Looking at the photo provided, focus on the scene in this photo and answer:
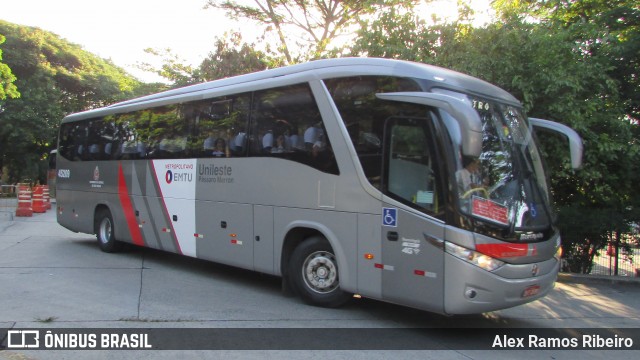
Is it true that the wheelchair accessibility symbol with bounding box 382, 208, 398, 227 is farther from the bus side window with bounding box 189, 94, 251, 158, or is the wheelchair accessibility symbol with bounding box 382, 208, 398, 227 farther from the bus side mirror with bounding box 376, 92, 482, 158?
Result: the bus side window with bounding box 189, 94, 251, 158

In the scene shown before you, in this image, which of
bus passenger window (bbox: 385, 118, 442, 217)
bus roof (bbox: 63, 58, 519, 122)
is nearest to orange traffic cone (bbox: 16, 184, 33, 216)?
bus roof (bbox: 63, 58, 519, 122)

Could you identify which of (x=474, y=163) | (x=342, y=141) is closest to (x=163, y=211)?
(x=342, y=141)

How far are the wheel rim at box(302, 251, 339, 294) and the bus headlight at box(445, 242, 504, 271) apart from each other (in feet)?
6.29

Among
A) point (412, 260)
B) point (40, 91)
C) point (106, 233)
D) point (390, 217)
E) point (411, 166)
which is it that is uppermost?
point (40, 91)

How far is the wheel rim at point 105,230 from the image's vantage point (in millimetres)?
11961

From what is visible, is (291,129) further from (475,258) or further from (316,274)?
(475,258)

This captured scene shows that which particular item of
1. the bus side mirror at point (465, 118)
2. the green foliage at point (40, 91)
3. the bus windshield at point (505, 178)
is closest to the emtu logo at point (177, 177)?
the bus side mirror at point (465, 118)

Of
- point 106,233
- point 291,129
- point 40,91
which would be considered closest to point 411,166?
point 291,129

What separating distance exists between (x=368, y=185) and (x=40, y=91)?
30.6 metres

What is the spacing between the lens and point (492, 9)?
12.3 m

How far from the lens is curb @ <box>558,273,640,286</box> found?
1023cm

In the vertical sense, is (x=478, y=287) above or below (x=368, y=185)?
below

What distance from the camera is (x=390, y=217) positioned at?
246 inches

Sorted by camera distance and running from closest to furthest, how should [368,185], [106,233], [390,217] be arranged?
[390,217] → [368,185] → [106,233]
